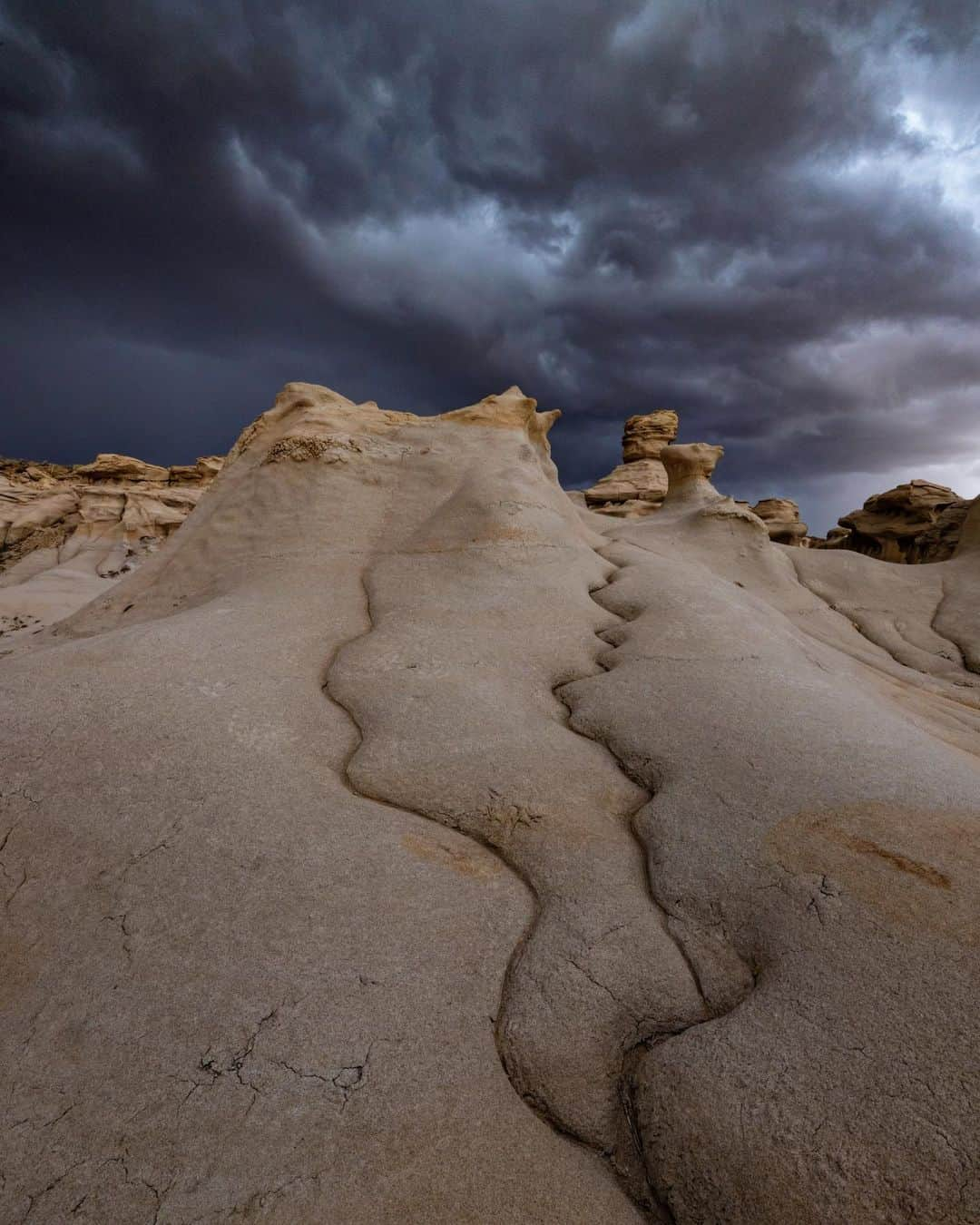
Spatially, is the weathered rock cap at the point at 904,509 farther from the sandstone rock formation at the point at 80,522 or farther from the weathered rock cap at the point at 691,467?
the sandstone rock formation at the point at 80,522

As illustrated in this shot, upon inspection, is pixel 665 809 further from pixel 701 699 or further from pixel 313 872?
pixel 313 872

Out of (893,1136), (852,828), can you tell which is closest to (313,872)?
(893,1136)

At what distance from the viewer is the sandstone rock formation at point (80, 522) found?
20.5m

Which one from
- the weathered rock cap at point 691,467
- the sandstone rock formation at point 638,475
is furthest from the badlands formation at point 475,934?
the sandstone rock formation at point 638,475

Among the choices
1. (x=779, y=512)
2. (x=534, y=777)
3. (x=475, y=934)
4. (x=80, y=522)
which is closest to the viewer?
(x=475, y=934)

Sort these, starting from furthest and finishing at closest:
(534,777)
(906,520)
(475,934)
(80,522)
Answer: (80,522), (906,520), (534,777), (475,934)

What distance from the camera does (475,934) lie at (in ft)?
8.19

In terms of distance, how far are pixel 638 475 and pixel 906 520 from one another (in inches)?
478

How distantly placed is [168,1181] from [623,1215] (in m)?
1.27

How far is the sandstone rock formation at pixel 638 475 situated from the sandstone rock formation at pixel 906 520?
8591 mm

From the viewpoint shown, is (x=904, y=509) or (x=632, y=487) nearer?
(x=904, y=509)

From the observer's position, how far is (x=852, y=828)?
110 inches

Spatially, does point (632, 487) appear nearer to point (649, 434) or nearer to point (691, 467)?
point (649, 434)

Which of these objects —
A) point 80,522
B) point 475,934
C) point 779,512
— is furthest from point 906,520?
point 80,522
